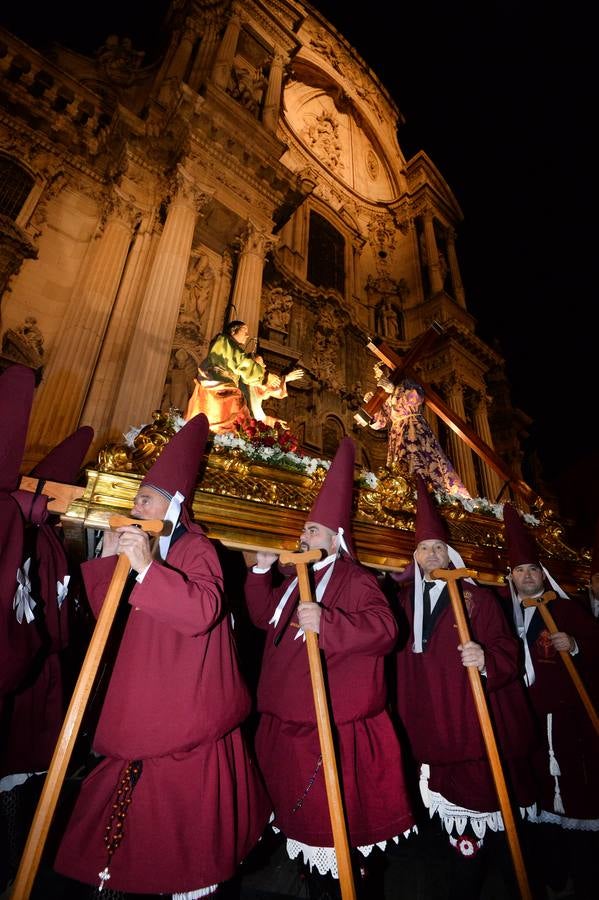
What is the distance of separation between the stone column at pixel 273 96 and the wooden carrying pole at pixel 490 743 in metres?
13.9

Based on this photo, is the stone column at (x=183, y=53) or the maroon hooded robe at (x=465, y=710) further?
the stone column at (x=183, y=53)

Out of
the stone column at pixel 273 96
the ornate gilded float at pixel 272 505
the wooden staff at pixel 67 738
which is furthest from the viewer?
the stone column at pixel 273 96

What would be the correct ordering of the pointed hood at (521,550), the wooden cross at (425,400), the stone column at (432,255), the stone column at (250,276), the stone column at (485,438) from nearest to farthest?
the pointed hood at (521,550), the wooden cross at (425,400), the stone column at (250,276), the stone column at (485,438), the stone column at (432,255)

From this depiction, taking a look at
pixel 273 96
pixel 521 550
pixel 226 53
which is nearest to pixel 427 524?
pixel 521 550

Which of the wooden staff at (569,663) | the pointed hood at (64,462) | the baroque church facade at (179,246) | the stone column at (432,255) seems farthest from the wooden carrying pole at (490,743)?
the stone column at (432,255)

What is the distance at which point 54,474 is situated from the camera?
123 inches

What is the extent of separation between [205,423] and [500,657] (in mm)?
2452

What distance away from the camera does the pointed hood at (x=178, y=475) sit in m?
2.26

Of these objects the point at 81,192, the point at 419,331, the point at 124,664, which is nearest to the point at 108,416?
the point at 124,664

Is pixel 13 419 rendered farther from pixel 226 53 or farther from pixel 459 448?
pixel 226 53

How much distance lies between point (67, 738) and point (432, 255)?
71.9 ft

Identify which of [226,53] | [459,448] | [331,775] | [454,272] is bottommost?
Result: [331,775]

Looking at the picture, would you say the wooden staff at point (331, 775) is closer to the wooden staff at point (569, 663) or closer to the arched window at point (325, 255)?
the wooden staff at point (569, 663)

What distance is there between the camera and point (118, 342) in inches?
321
